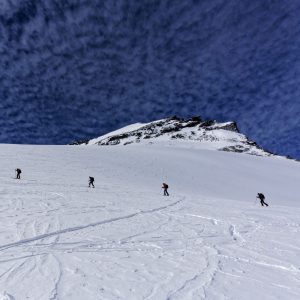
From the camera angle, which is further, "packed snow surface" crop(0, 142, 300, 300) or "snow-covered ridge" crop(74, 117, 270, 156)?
"snow-covered ridge" crop(74, 117, 270, 156)

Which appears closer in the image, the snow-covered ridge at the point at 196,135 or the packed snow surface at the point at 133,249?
the packed snow surface at the point at 133,249

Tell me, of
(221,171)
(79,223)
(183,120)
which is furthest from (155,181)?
(183,120)

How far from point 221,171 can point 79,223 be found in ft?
113

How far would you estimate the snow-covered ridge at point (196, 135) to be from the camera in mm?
99125

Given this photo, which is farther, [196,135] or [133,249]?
[196,135]

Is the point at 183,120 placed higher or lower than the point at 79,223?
higher

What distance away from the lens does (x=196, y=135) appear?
403ft

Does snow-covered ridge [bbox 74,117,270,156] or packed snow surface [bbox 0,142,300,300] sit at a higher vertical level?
snow-covered ridge [bbox 74,117,270,156]

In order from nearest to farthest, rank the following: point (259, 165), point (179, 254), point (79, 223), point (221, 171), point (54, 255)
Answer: point (54, 255) < point (179, 254) < point (79, 223) < point (221, 171) < point (259, 165)

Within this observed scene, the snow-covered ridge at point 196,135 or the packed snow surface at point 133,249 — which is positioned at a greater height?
the snow-covered ridge at point 196,135

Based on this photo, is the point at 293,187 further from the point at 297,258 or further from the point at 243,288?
the point at 243,288

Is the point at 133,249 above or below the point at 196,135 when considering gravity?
below

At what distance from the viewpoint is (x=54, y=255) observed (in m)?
7.80

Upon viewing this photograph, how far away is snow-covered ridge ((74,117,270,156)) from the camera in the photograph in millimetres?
99125
